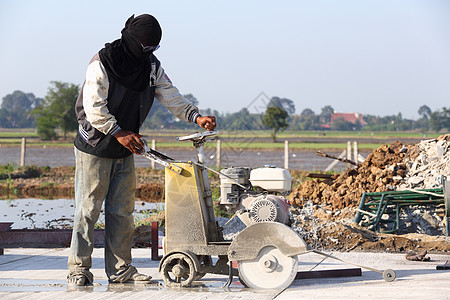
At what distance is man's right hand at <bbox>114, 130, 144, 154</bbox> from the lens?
473cm

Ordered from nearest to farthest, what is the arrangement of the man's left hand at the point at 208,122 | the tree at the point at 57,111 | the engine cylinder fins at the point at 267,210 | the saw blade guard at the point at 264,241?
1. the saw blade guard at the point at 264,241
2. the man's left hand at the point at 208,122
3. the engine cylinder fins at the point at 267,210
4. the tree at the point at 57,111

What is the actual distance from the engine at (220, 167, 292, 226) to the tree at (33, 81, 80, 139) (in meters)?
44.1

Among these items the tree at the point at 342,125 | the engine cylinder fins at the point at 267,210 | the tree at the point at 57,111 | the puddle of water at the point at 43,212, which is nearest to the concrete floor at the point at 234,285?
the engine cylinder fins at the point at 267,210

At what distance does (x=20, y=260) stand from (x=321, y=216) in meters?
4.94

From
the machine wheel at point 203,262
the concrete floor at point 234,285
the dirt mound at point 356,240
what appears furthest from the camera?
the dirt mound at point 356,240

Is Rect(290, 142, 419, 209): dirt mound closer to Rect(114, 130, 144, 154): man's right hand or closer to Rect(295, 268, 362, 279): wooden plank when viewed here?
Rect(295, 268, 362, 279): wooden plank

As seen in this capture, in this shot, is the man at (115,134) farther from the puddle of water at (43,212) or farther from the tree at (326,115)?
the tree at (326,115)

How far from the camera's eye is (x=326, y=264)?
5984 millimetres

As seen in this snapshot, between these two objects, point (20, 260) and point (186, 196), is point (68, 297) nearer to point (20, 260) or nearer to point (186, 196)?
point (186, 196)

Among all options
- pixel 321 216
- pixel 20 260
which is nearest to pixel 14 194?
pixel 321 216

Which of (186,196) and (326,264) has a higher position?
(186,196)

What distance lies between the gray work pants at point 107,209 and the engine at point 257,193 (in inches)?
34.0

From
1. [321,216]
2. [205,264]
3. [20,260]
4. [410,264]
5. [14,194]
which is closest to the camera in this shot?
[205,264]

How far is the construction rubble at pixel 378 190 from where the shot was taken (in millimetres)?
7500
